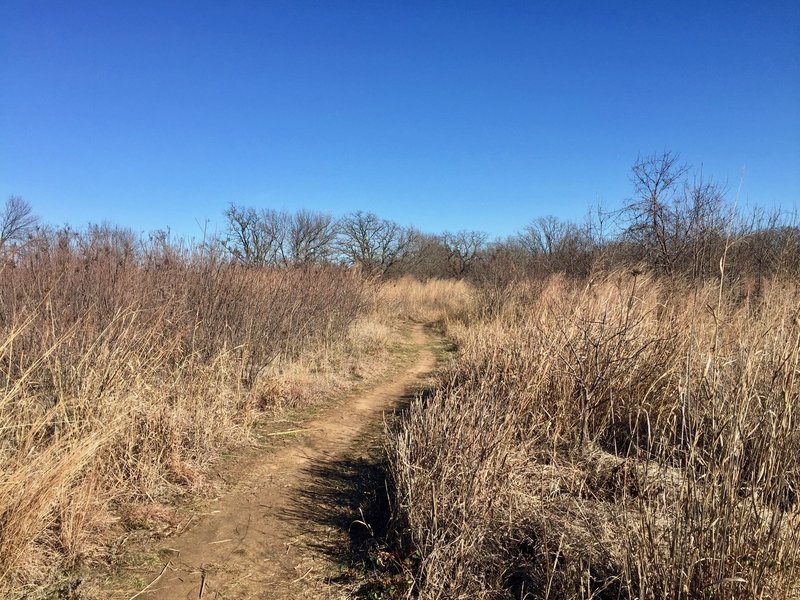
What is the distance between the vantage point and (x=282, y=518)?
3.52m

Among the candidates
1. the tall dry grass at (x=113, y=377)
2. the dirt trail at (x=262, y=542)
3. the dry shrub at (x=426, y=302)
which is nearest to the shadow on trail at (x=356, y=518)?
the dirt trail at (x=262, y=542)

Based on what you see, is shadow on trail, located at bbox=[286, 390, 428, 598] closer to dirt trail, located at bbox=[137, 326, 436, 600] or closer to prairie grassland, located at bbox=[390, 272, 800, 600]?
dirt trail, located at bbox=[137, 326, 436, 600]

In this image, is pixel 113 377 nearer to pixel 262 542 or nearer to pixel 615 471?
pixel 262 542

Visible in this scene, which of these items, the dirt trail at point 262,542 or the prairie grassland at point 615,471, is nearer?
the prairie grassland at point 615,471

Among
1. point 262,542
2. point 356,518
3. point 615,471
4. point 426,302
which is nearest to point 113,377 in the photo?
point 262,542

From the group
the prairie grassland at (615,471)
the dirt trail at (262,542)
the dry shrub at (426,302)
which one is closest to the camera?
the prairie grassland at (615,471)

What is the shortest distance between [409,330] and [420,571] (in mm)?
12705

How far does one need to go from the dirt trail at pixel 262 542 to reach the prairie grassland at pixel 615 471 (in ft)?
2.33

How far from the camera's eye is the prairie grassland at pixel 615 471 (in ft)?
6.30

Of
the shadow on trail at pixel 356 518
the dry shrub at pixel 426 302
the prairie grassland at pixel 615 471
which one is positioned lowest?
the shadow on trail at pixel 356 518

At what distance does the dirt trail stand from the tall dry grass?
20.5 inches

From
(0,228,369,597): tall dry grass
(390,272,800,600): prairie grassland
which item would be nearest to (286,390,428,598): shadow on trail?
(390,272,800,600): prairie grassland

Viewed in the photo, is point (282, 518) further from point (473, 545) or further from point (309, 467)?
point (473, 545)

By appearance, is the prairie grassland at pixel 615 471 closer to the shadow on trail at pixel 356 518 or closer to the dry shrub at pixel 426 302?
the shadow on trail at pixel 356 518
